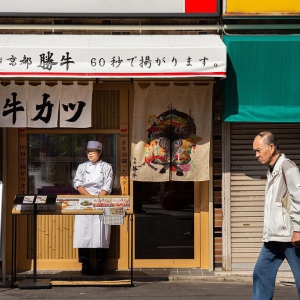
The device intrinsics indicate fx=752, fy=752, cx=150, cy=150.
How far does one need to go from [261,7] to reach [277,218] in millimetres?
4056

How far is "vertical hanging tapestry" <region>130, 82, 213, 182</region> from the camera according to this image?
10.6m

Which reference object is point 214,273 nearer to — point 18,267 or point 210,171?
point 210,171

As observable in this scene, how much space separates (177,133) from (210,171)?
748 millimetres

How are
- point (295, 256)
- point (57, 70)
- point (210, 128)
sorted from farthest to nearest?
point (210, 128) < point (57, 70) < point (295, 256)

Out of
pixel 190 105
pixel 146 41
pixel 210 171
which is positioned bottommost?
pixel 210 171

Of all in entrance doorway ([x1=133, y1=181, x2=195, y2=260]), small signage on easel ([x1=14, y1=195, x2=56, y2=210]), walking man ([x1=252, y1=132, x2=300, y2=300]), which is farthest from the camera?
entrance doorway ([x1=133, y1=181, x2=195, y2=260])

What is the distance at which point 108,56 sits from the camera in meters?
9.79

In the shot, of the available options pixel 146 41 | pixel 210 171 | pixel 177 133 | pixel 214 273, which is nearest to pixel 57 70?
pixel 146 41

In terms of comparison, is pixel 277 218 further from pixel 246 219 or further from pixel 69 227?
pixel 69 227

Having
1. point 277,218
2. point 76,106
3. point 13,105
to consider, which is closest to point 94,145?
point 76,106

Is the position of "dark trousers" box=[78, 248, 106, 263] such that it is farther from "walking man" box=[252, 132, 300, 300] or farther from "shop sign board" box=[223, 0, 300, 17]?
"shop sign board" box=[223, 0, 300, 17]

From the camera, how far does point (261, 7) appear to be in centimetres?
1059

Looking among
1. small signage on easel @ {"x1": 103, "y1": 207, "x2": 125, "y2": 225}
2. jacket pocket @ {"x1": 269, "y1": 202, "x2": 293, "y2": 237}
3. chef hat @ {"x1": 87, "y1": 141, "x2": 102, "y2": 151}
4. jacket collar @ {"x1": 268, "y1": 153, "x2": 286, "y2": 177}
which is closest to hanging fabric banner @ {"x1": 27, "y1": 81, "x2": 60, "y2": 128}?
chef hat @ {"x1": 87, "y1": 141, "x2": 102, "y2": 151}

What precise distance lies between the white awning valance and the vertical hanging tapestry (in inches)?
34.3
